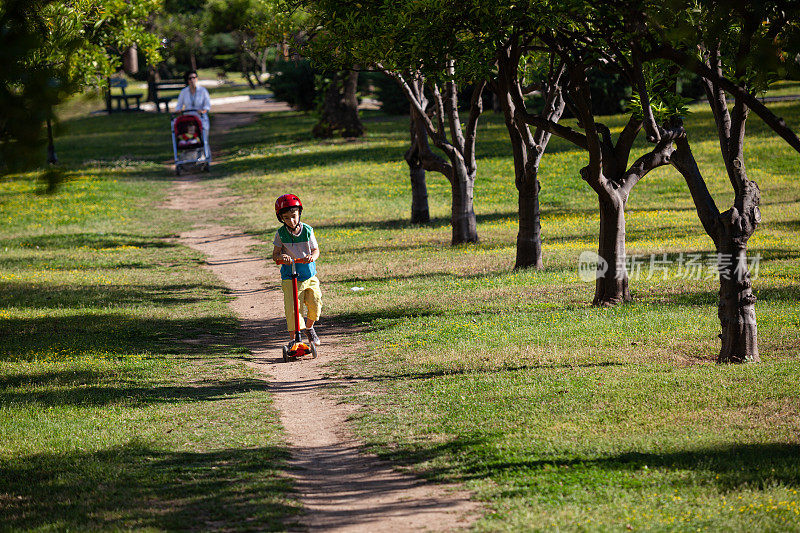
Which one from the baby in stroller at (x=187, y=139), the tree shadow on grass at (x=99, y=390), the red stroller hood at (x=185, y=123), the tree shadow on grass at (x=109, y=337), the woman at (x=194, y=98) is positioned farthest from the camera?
the baby in stroller at (x=187, y=139)

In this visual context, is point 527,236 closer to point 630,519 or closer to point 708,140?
point 630,519

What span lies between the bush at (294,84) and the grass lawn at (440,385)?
76.4ft

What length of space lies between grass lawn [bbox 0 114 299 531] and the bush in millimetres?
24398

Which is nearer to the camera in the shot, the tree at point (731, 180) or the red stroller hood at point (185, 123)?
the tree at point (731, 180)

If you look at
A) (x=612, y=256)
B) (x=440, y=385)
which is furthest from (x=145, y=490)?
(x=612, y=256)

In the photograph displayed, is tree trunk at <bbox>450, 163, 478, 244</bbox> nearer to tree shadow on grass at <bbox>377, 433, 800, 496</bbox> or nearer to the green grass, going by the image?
the green grass

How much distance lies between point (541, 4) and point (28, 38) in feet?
19.5

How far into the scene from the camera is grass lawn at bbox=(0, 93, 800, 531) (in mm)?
5793

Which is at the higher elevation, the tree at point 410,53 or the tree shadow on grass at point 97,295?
the tree at point 410,53

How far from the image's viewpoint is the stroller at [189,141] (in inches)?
1053

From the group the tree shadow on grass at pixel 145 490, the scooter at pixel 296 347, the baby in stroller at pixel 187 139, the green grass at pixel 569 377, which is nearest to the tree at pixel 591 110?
the green grass at pixel 569 377

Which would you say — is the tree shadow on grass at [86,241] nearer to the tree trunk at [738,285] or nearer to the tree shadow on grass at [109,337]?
the tree shadow on grass at [109,337]

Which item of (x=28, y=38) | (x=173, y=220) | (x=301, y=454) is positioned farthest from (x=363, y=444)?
(x=173, y=220)

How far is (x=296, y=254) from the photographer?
9.83 metres
